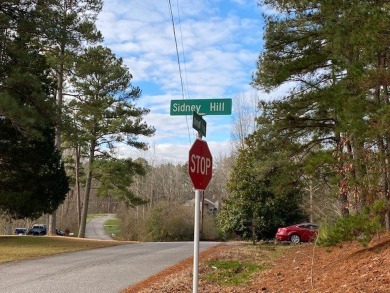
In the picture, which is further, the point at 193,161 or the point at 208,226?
the point at 208,226

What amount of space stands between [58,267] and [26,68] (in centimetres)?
1026

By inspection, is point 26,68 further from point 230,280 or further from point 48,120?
point 230,280

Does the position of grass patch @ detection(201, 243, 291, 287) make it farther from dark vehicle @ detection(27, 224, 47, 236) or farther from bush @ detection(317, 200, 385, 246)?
dark vehicle @ detection(27, 224, 47, 236)

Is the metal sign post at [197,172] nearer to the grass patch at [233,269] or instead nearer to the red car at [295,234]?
the grass patch at [233,269]

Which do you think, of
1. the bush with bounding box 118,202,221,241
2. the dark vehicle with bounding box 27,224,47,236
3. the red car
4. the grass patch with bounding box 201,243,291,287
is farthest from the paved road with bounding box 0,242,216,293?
the dark vehicle with bounding box 27,224,47,236

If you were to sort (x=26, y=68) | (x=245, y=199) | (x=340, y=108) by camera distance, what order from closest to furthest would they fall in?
1. (x=340, y=108)
2. (x=26, y=68)
3. (x=245, y=199)

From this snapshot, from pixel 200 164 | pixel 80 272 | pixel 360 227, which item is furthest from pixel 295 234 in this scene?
pixel 200 164

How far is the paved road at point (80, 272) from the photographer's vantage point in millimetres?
9225

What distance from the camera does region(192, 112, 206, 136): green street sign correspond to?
5848 millimetres

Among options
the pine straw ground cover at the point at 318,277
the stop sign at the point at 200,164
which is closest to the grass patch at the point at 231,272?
the pine straw ground cover at the point at 318,277

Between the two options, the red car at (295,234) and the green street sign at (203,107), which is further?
the red car at (295,234)

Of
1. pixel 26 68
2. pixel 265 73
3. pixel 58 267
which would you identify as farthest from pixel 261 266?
pixel 26 68

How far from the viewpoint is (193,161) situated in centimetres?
545

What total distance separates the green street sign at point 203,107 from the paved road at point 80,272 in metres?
4.48
